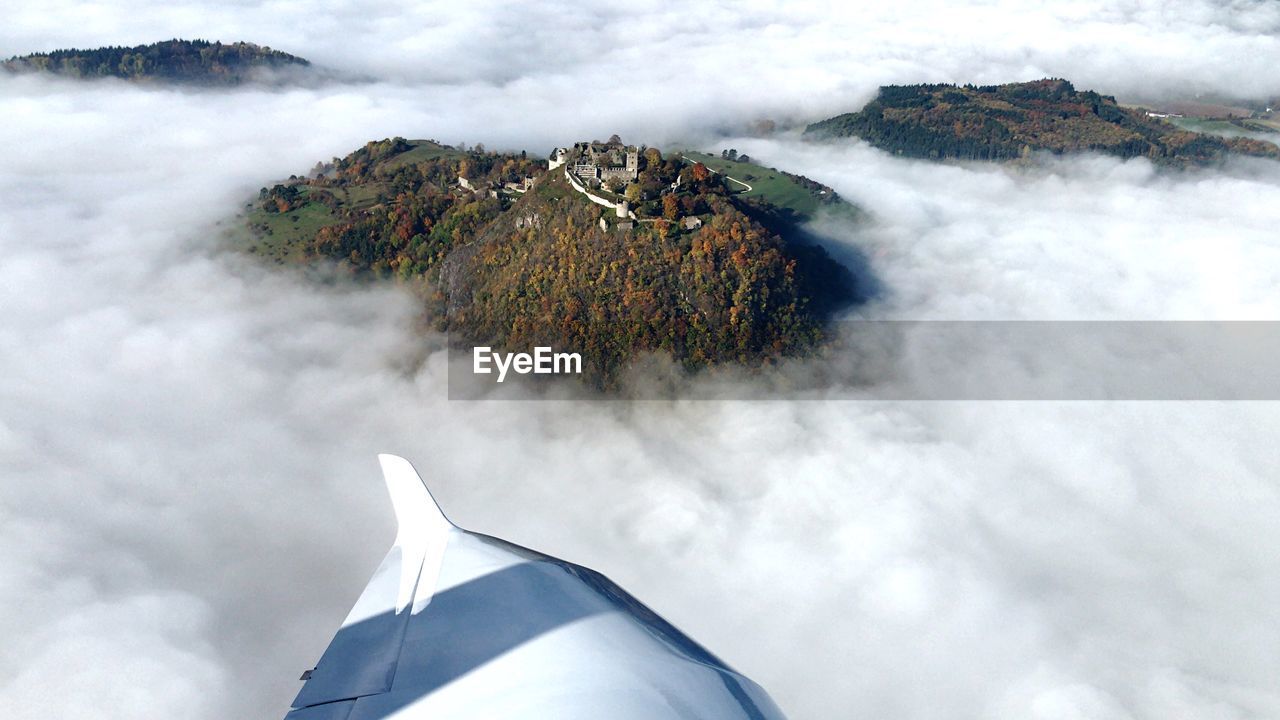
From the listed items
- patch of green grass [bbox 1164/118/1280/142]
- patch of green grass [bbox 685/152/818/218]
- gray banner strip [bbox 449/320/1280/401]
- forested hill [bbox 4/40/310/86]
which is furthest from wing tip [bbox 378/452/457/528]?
patch of green grass [bbox 1164/118/1280/142]

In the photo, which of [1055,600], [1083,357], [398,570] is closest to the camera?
[398,570]

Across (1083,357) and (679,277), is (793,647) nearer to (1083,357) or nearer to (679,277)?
(679,277)

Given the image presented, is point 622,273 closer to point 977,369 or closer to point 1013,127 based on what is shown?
point 977,369

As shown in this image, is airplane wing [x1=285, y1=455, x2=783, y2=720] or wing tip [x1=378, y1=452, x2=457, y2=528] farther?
wing tip [x1=378, y1=452, x2=457, y2=528]

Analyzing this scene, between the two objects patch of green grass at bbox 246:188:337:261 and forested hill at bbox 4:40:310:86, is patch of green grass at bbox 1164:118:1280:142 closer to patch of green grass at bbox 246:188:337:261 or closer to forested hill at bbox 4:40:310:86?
patch of green grass at bbox 246:188:337:261

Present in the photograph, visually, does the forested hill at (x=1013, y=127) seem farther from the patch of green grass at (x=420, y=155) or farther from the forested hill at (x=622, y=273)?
the patch of green grass at (x=420, y=155)

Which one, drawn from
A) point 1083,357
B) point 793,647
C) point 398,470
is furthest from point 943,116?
point 398,470
